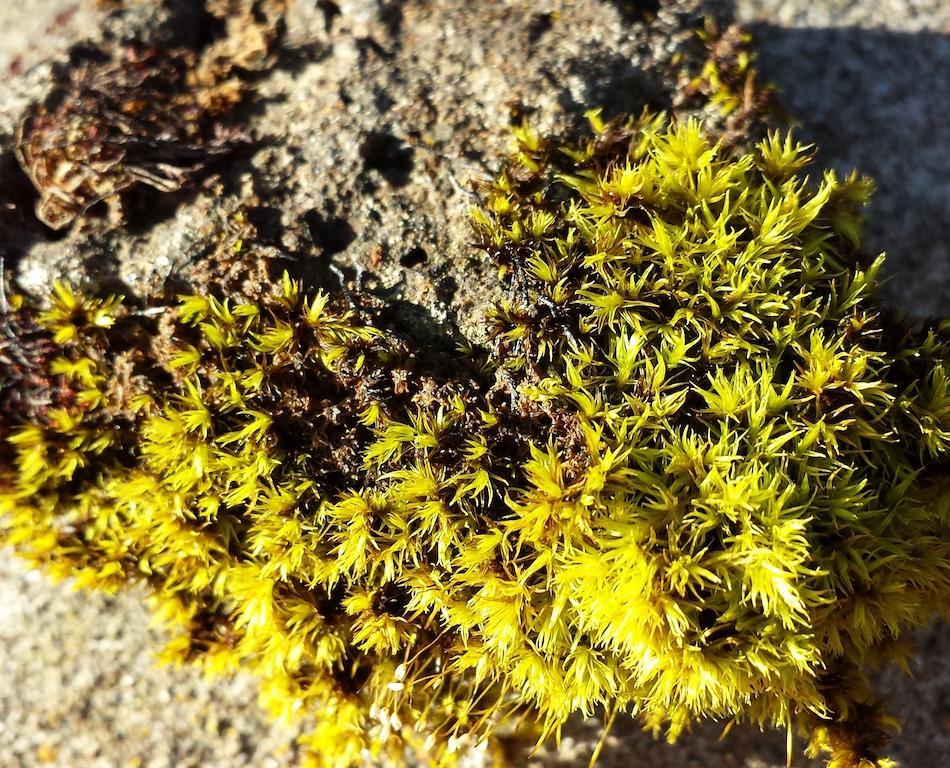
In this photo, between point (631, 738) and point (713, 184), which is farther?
point (631, 738)

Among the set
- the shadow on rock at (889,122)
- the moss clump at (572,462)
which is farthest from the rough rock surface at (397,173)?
the moss clump at (572,462)

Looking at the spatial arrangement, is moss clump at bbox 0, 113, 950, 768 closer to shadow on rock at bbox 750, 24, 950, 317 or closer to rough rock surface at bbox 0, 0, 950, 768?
rough rock surface at bbox 0, 0, 950, 768

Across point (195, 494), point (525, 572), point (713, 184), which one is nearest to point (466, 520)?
point (525, 572)

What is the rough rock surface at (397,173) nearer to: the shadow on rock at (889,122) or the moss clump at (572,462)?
the shadow on rock at (889,122)

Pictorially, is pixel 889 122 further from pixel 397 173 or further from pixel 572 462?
pixel 572 462

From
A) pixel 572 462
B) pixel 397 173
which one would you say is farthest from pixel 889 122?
pixel 572 462

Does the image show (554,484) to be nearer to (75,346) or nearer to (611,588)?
(611,588)

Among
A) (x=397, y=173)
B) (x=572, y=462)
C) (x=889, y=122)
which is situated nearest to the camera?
(x=572, y=462)
